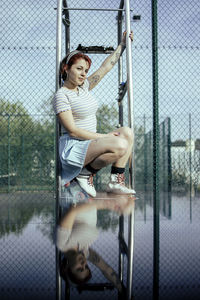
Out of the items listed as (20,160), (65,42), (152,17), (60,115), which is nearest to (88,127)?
(60,115)

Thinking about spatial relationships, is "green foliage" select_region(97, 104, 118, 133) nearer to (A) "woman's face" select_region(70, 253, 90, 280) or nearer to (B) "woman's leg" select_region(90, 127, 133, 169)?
(B) "woman's leg" select_region(90, 127, 133, 169)

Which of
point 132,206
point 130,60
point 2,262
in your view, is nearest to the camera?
point 2,262

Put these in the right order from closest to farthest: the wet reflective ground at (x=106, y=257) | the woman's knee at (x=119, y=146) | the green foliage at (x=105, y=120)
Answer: the wet reflective ground at (x=106, y=257) < the woman's knee at (x=119, y=146) < the green foliage at (x=105, y=120)

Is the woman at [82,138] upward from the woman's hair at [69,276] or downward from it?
upward

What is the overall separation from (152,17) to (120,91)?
83 cm

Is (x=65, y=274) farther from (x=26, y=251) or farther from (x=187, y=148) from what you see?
(x=187, y=148)

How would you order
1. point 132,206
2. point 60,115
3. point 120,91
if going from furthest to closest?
point 120,91, point 60,115, point 132,206

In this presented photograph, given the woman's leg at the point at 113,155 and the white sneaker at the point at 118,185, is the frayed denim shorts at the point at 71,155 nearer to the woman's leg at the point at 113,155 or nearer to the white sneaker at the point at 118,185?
the woman's leg at the point at 113,155

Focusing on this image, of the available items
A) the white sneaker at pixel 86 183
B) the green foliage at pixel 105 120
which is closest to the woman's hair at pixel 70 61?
the white sneaker at pixel 86 183

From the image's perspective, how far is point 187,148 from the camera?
660 centimetres

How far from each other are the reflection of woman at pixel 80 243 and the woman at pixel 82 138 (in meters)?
0.46

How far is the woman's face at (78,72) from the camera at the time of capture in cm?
245

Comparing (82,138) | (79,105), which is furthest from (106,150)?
(79,105)

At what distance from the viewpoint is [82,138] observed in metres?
2.38
